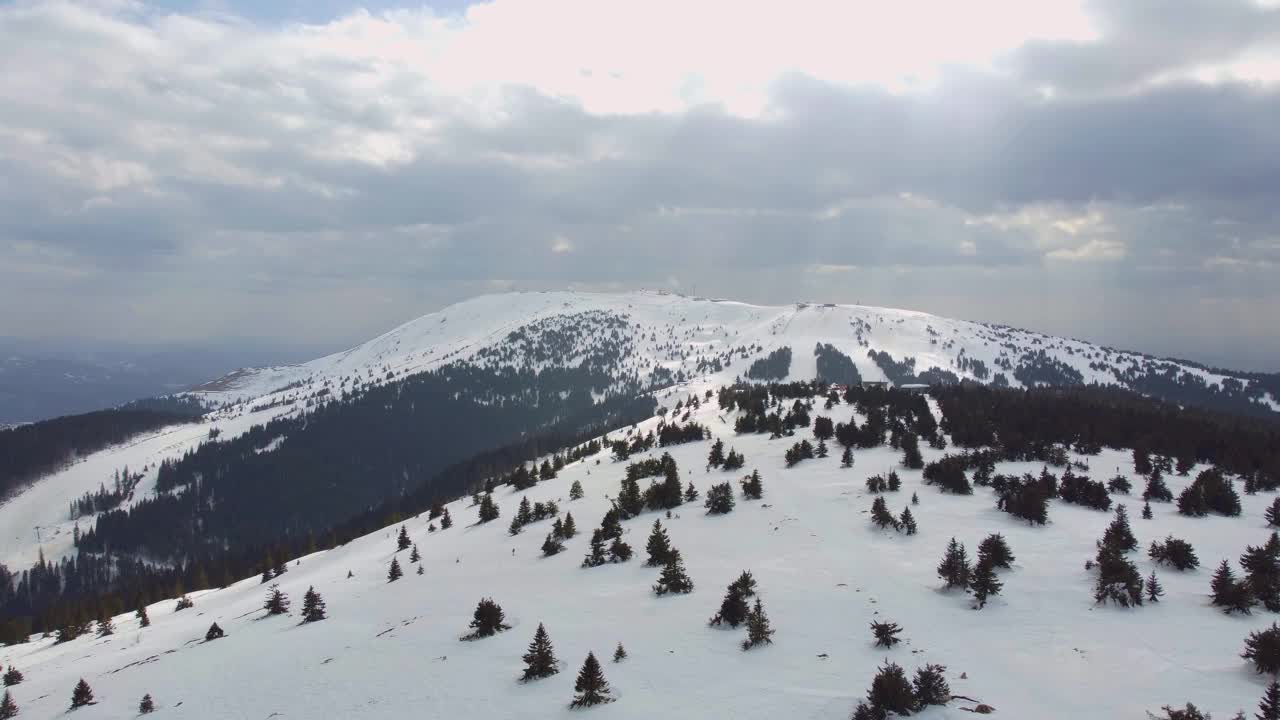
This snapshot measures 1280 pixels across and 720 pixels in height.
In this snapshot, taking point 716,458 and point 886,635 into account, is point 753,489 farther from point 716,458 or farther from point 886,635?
point 886,635

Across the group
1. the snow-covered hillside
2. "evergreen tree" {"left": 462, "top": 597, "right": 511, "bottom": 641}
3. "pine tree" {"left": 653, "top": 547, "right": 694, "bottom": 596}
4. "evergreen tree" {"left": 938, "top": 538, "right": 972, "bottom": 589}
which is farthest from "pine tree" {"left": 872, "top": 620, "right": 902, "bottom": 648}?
"evergreen tree" {"left": 462, "top": 597, "right": 511, "bottom": 641}

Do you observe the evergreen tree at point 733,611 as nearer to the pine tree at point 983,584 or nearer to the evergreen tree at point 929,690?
the evergreen tree at point 929,690

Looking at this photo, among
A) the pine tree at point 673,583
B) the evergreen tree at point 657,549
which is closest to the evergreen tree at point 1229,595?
the pine tree at point 673,583

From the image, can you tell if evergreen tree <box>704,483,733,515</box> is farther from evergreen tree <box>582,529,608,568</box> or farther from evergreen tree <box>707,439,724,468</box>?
evergreen tree <box>707,439,724,468</box>

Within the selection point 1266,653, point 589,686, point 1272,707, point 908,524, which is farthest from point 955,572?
point 589,686

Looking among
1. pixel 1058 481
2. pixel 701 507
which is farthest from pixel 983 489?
pixel 701 507
